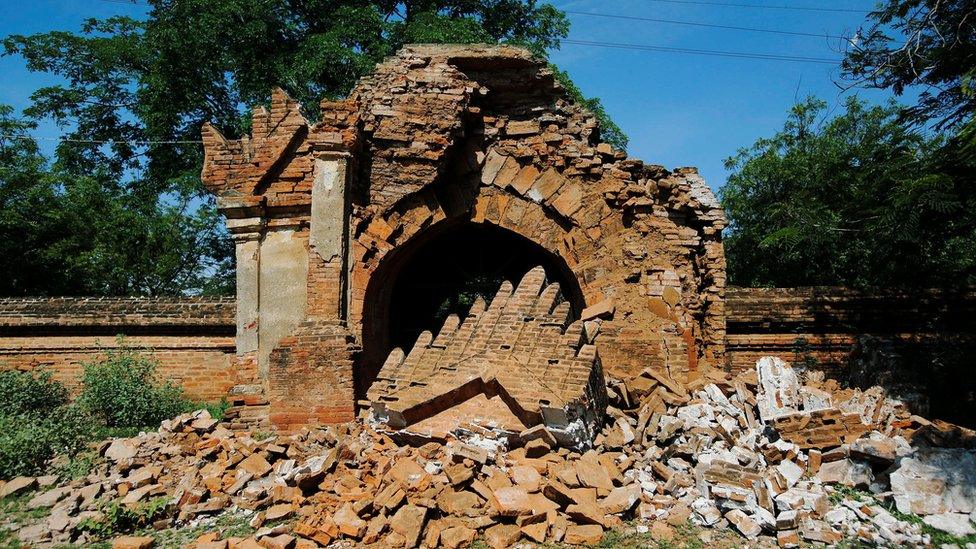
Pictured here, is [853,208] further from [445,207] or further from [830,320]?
[445,207]

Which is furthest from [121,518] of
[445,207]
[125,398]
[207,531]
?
[445,207]

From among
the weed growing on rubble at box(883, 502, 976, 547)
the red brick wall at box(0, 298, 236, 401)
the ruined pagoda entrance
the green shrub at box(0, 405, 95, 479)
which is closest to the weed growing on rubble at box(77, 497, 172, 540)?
the green shrub at box(0, 405, 95, 479)

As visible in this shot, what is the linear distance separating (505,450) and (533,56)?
6068 millimetres

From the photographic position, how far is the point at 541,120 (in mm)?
9844

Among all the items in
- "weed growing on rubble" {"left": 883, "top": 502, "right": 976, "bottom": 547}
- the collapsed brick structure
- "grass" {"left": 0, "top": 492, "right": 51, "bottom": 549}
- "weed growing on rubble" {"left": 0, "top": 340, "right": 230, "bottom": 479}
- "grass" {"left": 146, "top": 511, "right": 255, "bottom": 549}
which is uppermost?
the collapsed brick structure

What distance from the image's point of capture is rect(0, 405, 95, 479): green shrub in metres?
7.05

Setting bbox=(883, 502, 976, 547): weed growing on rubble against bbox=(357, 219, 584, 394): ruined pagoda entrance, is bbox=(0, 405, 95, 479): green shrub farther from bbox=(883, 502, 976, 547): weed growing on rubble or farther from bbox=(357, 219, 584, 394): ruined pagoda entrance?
bbox=(883, 502, 976, 547): weed growing on rubble

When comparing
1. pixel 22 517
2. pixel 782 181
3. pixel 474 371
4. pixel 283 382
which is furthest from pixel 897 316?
pixel 22 517

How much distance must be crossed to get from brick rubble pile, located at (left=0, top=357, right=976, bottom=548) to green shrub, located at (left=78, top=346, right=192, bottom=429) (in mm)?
2134

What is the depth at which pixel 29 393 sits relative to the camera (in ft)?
33.4

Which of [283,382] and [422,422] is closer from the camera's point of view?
[422,422]

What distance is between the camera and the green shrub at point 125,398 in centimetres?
955

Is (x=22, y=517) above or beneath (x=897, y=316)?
beneath

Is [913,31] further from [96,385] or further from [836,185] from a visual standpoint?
[96,385]
